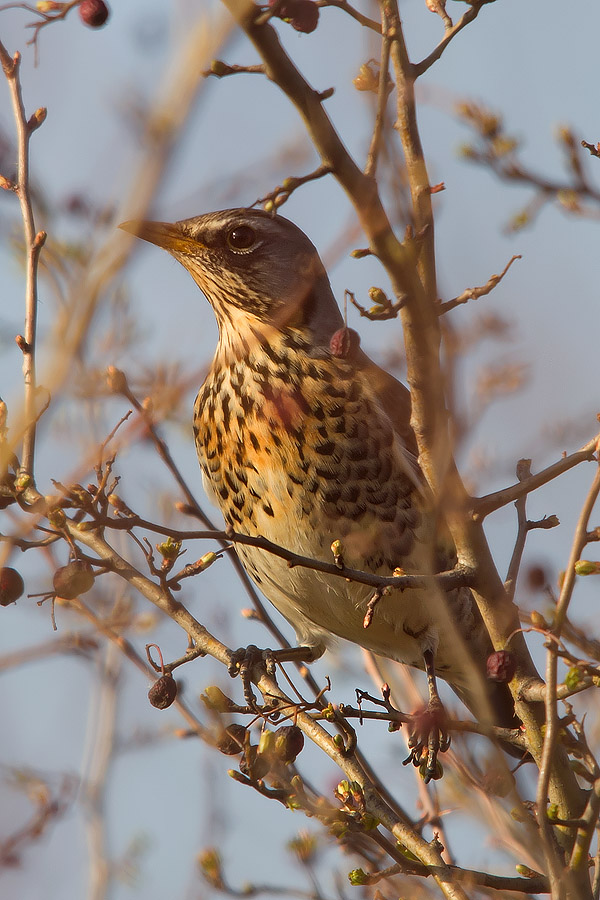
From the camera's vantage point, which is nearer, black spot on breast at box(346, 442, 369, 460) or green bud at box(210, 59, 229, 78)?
green bud at box(210, 59, 229, 78)

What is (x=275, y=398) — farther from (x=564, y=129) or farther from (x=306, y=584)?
(x=564, y=129)

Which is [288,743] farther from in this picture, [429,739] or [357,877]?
[429,739]

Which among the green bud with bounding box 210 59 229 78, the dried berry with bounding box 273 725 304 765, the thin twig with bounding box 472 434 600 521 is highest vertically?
the green bud with bounding box 210 59 229 78

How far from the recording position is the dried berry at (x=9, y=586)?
110 inches

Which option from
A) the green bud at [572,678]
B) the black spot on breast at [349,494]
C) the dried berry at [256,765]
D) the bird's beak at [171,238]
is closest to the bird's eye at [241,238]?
the bird's beak at [171,238]

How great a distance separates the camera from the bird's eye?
14.6 feet

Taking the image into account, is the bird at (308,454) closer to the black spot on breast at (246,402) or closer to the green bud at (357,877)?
the black spot on breast at (246,402)

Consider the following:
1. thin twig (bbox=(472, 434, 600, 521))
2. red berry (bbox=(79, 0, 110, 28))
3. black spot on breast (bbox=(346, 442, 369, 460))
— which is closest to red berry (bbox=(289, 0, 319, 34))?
red berry (bbox=(79, 0, 110, 28))

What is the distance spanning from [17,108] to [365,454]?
1.78 m

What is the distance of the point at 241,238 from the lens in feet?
14.6

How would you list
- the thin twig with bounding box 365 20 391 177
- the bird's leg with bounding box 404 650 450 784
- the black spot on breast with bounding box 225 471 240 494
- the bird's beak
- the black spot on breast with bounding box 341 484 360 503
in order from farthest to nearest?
the bird's beak
the black spot on breast with bounding box 225 471 240 494
the black spot on breast with bounding box 341 484 360 503
the bird's leg with bounding box 404 650 450 784
the thin twig with bounding box 365 20 391 177

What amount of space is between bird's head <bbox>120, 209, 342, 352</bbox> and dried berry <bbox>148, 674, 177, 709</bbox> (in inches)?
68.9

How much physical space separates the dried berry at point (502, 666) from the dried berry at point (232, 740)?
0.73 metres

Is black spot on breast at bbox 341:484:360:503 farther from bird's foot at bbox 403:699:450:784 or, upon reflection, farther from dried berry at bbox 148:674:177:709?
dried berry at bbox 148:674:177:709
